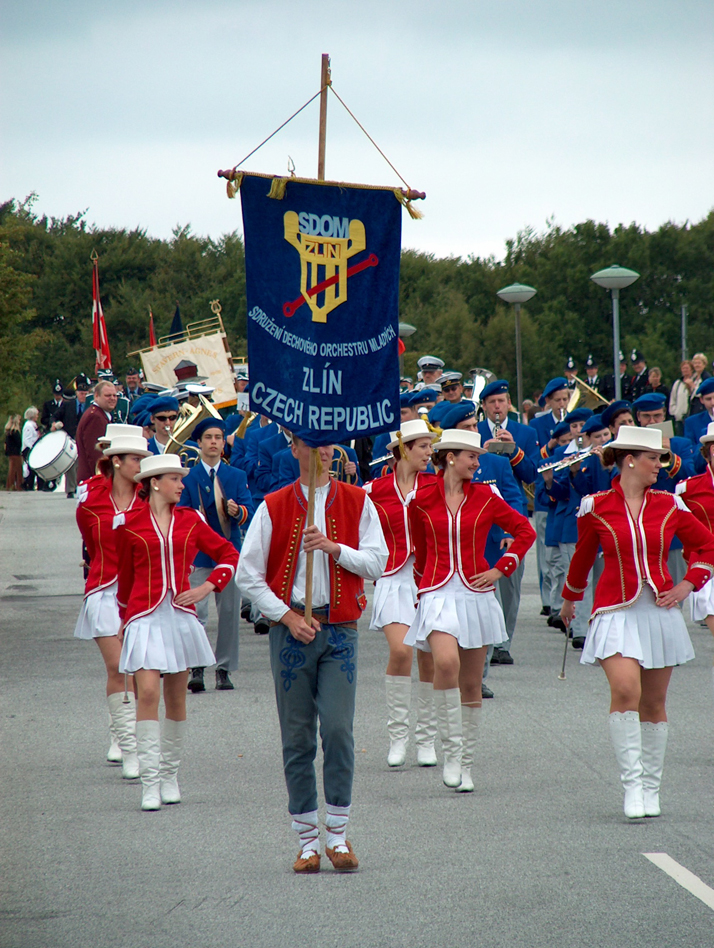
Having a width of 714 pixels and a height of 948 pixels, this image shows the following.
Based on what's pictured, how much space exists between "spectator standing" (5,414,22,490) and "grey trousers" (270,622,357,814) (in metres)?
30.6

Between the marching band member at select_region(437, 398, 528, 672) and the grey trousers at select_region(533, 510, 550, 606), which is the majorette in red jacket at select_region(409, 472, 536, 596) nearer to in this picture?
the marching band member at select_region(437, 398, 528, 672)

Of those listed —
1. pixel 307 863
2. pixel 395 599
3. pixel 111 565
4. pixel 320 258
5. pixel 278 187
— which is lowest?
pixel 307 863

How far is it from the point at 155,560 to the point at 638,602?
253 centimetres

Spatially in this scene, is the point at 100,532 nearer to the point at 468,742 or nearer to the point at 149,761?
the point at 149,761

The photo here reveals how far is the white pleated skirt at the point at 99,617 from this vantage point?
805 centimetres

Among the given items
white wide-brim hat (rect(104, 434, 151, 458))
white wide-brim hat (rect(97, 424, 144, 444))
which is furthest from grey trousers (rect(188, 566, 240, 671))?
white wide-brim hat (rect(104, 434, 151, 458))

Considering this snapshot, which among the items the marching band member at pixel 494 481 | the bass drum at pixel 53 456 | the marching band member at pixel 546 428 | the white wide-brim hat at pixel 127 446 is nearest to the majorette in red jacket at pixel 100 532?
the white wide-brim hat at pixel 127 446

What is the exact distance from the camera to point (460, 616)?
7730 millimetres

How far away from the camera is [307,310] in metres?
6.48

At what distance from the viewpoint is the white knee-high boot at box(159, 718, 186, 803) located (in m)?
7.35

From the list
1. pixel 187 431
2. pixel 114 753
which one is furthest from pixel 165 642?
pixel 187 431

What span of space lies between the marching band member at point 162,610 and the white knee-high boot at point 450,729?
1275mm

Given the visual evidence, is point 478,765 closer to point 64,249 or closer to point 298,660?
point 298,660

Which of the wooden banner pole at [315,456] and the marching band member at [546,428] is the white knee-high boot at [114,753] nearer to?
the wooden banner pole at [315,456]
